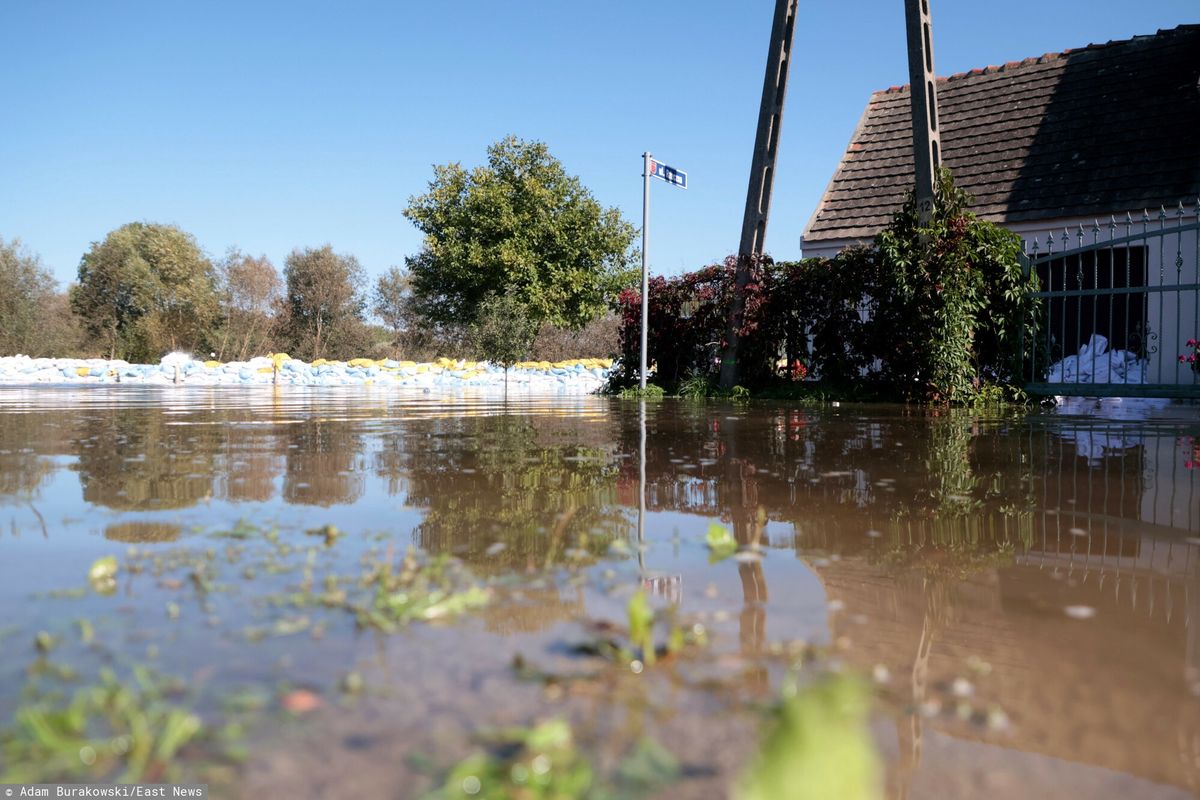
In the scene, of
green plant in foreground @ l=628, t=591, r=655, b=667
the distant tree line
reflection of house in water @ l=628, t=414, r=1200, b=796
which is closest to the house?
reflection of house in water @ l=628, t=414, r=1200, b=796

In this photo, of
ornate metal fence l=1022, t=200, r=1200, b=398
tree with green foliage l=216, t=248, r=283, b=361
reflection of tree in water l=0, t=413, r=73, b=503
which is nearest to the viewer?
reflection of tree in water l=0, t=413, r=73, b=503

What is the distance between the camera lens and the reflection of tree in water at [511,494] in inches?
98.6

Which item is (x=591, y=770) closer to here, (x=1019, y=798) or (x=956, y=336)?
(x=1019, y=798)

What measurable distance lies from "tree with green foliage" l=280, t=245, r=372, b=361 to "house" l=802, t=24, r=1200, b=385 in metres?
33.3

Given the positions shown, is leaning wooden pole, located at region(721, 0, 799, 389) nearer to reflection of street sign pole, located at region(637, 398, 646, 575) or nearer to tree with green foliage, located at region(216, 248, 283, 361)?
reflection of street sign pole, located at region(637, 398, 646, 575)

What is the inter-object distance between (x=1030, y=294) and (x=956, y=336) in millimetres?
1182

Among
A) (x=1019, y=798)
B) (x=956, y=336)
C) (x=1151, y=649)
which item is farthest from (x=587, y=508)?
(x=956, y=336)

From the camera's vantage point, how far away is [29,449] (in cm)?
541

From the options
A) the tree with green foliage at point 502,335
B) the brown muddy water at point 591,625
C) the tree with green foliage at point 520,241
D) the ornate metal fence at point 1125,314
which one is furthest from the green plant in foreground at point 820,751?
the tree with green foliage at point 520,241

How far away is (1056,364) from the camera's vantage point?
13195 mm

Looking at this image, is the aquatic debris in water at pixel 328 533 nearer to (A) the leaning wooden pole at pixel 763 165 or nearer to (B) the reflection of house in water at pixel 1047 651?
(B) the reflection of house in water at pixel 1047 651

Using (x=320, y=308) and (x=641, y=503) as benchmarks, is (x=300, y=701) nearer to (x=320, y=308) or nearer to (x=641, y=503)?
(x=641, y=503)

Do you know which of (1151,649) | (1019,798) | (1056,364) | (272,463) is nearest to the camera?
(1019,798)

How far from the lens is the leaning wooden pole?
494 inches
